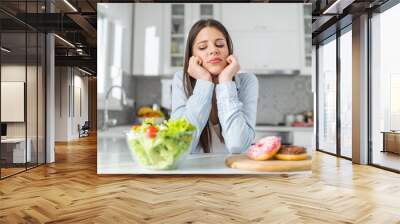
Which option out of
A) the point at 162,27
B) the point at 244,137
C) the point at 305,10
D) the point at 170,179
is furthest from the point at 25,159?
the point at 305,10

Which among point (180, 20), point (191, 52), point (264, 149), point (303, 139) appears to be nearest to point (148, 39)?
point (180, 20)

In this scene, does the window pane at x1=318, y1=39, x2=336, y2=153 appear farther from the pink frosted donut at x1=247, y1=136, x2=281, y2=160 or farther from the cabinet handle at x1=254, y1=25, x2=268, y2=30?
the pink frosted donut at x1=247, y1=136, x2=281, y2=160

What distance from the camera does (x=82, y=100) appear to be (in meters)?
14.1

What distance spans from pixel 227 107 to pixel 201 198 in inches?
40.5

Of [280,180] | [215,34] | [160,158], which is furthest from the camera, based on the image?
[280,180]

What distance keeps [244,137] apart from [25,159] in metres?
3.17

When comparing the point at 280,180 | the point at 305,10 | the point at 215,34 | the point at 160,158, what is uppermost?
the point at 305,10

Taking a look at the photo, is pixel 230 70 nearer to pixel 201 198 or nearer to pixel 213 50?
pixel 213 50

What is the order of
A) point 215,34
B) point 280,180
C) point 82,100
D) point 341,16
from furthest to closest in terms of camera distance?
point 82,100
point 341,16
point 280,180
point 215,34

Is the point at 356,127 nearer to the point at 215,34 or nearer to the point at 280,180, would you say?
the point at 280,180

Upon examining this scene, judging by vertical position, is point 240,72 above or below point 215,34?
below

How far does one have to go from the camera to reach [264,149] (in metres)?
4.36

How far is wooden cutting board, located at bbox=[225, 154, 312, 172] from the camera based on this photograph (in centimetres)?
424

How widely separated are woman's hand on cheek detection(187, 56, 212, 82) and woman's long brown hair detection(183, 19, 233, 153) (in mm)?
59
